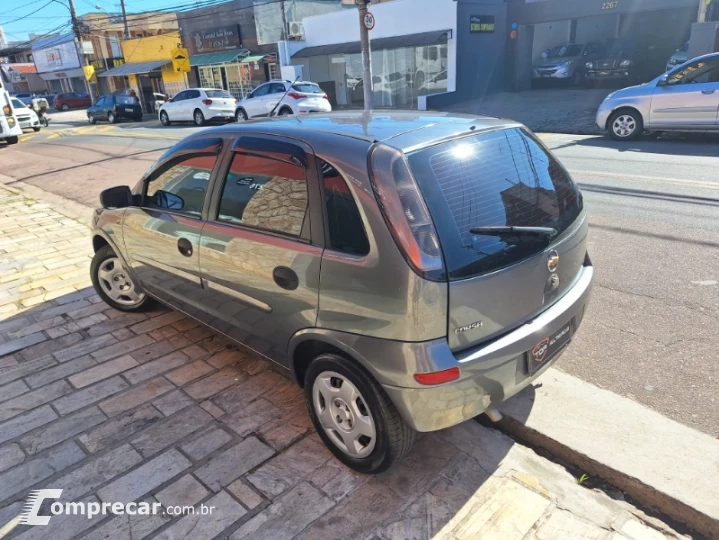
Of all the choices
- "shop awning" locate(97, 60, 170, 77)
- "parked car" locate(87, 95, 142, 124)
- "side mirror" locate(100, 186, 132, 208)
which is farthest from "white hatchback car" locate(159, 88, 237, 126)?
"side mirror" locate(100, 186, 132, 208)

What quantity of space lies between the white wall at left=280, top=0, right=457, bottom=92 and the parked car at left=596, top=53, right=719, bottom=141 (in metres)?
11.1

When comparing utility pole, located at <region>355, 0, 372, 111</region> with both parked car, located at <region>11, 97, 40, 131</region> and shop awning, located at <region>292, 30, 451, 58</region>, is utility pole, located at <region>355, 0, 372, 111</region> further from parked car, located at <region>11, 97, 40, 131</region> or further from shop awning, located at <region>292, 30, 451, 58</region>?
parked car, located at <region>11, 97, 40, 131</region>

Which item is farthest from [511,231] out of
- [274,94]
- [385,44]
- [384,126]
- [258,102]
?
[385,44]

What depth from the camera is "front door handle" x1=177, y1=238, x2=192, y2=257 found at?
3387mm

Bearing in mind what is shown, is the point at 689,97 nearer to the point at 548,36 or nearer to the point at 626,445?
the point at 626,445

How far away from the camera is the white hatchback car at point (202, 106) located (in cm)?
2222

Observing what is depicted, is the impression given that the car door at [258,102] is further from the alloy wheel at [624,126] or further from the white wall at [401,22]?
the alloy wheel at [624,126]

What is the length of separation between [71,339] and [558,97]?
2068 centimetres

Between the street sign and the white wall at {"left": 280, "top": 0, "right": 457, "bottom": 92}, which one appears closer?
the white wall at {"left": 280, "top": 0, "right": 457, "bottom": 92}

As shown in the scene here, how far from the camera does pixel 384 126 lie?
8.91 ft

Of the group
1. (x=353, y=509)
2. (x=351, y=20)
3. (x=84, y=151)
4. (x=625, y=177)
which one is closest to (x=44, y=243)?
(x=353, y=509)

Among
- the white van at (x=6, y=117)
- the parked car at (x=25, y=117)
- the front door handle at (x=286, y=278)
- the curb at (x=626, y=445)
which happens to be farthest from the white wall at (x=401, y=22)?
the front door handle at (x=286, y=278)

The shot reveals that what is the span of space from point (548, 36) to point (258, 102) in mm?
14960

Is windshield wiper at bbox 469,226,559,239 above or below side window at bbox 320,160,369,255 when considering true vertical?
below
